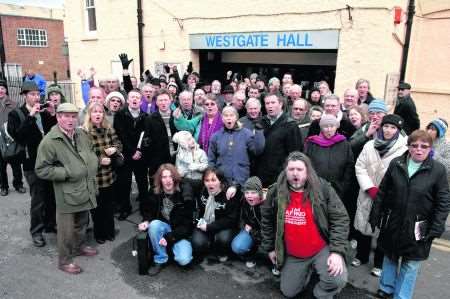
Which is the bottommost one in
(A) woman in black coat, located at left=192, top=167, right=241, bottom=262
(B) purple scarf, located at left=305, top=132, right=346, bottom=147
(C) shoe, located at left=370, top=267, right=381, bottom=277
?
(C) shoe, located at left=370, top=267, right=381, bottom=277

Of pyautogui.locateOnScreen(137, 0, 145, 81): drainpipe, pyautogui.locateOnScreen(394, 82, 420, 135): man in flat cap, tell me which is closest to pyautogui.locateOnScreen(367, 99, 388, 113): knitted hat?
pyautogui.locateOnScreen(394, 82, 420, 135): man in flat cap

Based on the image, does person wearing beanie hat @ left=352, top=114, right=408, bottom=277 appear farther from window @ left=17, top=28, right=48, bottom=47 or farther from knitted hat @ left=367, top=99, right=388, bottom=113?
window @ left=17, top=28, right=48, bottom=47

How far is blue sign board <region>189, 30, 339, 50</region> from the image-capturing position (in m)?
8.28

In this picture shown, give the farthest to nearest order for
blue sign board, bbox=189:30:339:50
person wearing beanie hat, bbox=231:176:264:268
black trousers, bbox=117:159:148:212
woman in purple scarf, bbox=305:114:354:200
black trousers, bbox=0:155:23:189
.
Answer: blue sign board, bbox=189:30:339:50 → black trousers, bbox=0:155:23:189 → black trousers, bbox=117:159:148:212 → person wearing beanie hat, bbox=231:176:264:268 → woman in purple scarf, bbox=305:114:354:200

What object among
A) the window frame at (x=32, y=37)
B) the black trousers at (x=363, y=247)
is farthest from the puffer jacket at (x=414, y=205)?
the window frame at (x=32, y=37)

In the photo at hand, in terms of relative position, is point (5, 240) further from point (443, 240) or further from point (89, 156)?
point (443, 240)

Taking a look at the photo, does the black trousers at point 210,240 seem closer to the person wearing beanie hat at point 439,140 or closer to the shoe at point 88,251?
the shoe at point 88,251

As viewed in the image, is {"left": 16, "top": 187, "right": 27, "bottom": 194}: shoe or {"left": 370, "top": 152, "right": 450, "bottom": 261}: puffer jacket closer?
{"left": 370, "top": 152, "right": 450, "bottom": 261}: puffer jacket

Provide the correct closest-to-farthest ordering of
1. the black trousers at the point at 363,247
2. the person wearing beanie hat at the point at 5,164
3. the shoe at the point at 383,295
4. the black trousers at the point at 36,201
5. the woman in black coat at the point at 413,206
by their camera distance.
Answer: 1. the woman in black coat at the point at 413,206
2. the shoe at the point at 383,295
3. the black trousers at the point at 363,247
4. the black trousers at the point at 36,201
5. the person wearing beanie hat at the point at 5,164

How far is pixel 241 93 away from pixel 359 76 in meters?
3.72

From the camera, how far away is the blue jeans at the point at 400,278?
3.13 m

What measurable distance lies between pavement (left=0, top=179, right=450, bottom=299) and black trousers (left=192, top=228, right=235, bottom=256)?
19cm

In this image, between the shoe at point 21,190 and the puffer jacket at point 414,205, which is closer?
the puffer jacket at point 414,205

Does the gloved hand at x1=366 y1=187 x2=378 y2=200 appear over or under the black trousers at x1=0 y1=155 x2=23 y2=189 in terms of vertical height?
over
